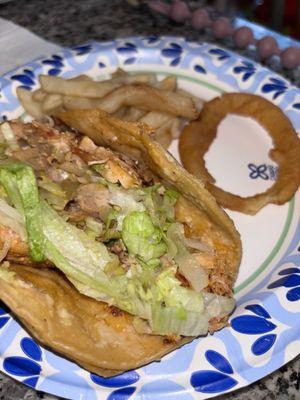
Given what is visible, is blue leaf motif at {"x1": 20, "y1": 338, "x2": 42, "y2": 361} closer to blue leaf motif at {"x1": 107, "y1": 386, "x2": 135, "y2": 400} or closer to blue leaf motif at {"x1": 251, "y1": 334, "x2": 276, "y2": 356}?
blue leaf motif at {"x1": 107, "y1": 386, "x2": 135, "y2": 400}

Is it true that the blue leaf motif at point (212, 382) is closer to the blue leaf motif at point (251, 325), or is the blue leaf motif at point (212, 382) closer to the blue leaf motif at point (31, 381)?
the blue leaf motif at point (251, 325)

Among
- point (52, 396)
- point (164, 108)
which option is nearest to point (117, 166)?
point (164, 108)

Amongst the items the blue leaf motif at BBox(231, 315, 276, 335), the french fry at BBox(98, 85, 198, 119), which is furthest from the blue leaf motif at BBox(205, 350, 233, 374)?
the french fry at BBox(98, 85, 198, 119)

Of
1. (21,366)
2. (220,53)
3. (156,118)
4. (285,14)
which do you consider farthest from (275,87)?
(285,14)

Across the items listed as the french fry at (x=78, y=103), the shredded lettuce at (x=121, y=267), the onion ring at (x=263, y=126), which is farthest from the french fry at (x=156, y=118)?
the shredded lettuce at (x=121, y=267)

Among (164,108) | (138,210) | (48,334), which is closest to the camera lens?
(48,334)

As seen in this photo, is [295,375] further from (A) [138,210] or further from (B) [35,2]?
(B) [35,2]
